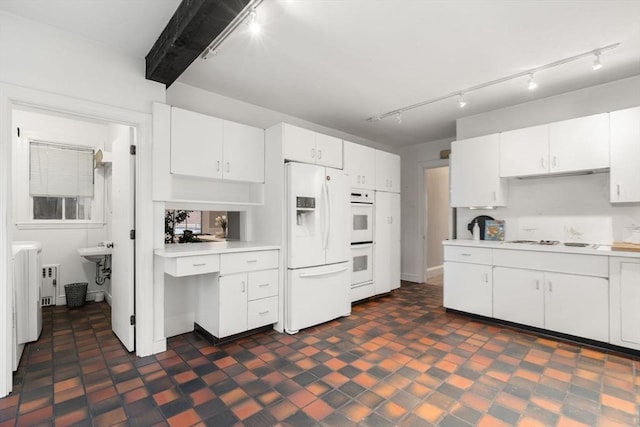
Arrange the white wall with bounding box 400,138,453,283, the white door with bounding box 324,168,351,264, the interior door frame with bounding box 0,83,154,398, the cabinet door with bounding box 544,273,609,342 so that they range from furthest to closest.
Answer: the white wall with bounding box 400,138,453,283, the white door with bounding box 324,168,351,264, the cabinet door with bounding box 544,273,609,342, the interior door frame with bounding box 0,83,154,398

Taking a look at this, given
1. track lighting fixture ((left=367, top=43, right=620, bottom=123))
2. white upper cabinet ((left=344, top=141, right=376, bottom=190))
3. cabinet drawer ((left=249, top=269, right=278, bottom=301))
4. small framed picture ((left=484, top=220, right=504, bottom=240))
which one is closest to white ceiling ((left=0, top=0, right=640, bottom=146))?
track lighting fixture ((left=367, top=43, right=620, bottom=123))

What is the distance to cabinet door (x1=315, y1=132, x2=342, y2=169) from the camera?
143 inches

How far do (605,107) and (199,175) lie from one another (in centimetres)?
431

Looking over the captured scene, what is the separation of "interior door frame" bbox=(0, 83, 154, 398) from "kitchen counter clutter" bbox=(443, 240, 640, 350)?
337 centimetres

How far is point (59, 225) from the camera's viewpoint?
4.16 m

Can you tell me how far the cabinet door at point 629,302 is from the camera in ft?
8.68

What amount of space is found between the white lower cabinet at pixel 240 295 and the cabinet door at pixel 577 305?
2.84 meters

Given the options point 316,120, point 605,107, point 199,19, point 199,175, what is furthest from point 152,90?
point 605,107

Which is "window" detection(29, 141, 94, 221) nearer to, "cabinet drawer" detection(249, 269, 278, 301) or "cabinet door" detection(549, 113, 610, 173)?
Result: "cabinet drawer" detection(249, 269, 278, 301)

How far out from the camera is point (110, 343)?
2895 millimetres

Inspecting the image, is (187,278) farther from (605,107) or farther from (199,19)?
(605,107)

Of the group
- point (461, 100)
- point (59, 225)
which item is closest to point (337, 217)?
point (461, 100)

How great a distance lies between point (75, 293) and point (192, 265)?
8.44 ft

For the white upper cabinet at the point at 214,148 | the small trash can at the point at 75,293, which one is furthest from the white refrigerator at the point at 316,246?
the small trash can at the point at 75,293
